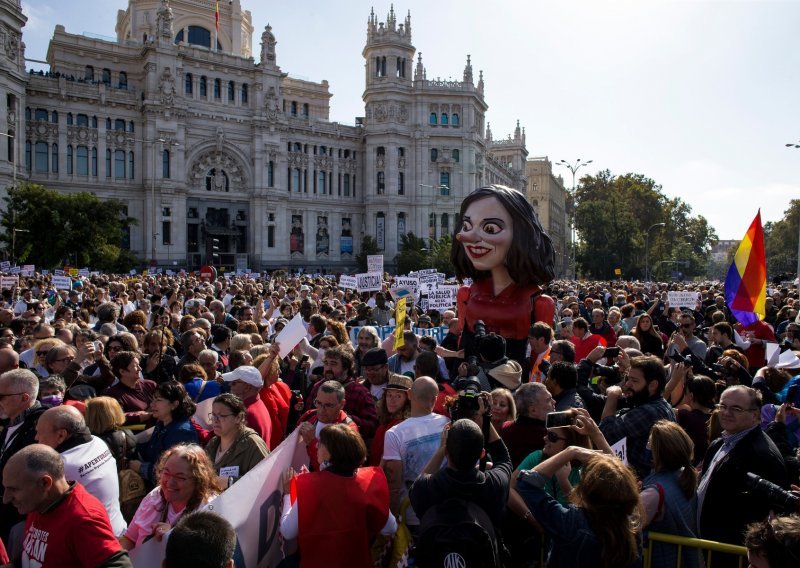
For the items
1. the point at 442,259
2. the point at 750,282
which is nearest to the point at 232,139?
the point at 442,259

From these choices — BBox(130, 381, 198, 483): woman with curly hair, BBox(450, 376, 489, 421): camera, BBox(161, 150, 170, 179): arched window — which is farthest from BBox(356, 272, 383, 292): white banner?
BBox(161, 150, 170, 179): arched window

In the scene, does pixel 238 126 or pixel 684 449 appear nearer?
pixel 684 449

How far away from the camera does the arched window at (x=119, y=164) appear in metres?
53.6

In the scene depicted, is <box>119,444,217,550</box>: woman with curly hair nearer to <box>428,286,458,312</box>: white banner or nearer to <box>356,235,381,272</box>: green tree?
<box>428,286,458,312</box>: white banner

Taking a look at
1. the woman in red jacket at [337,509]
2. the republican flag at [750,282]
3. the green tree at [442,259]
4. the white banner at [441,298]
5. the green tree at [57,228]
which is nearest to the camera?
the woman in red jacket at [337,509]

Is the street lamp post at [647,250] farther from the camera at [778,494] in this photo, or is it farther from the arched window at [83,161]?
the camera at [778,494]

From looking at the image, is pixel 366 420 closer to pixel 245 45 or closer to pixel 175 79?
pixel 175 79

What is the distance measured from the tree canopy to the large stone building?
13.2 meters

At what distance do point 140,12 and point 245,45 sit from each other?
36.8 ft

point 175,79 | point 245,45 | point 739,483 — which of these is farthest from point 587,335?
point 245,45

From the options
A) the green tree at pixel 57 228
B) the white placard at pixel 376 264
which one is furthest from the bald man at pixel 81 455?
the green tree at pixel 57 228

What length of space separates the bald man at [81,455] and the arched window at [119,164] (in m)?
54.3

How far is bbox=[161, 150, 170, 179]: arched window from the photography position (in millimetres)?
54500

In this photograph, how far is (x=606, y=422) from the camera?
536 cm
